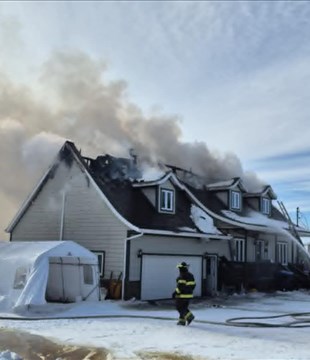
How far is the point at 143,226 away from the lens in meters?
19.2

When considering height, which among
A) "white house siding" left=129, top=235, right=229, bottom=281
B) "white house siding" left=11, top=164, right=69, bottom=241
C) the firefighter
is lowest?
the firefighter

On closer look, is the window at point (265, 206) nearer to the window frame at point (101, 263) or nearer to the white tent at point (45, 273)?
the window frame at point (101, 263)

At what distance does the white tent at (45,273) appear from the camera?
14.8 metres

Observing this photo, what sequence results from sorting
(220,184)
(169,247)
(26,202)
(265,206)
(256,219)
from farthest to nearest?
(265,206), (220,184), (256,219), (26,202), (169,247)

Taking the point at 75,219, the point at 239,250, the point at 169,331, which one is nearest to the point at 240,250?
the point at 239,250

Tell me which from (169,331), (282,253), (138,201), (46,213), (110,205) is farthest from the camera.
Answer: (282,253)

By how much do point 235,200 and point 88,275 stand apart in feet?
40.1

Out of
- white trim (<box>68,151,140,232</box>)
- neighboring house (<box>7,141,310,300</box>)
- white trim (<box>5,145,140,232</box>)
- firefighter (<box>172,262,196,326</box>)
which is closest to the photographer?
firefighter (<box>172,262,196,326</box>)

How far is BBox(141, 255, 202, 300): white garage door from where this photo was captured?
1938cm

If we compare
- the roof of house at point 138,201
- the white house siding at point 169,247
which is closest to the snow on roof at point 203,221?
the roof of house at point 138,201

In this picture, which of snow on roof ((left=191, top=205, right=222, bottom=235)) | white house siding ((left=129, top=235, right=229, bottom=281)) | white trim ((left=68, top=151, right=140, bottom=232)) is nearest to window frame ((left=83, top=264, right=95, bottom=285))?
white house siding ((left=129, top=235, right=229, bottom=281))

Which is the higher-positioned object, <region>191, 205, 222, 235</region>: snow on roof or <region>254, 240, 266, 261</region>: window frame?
<region>191, 205, 222, 235</region>: snow on roof

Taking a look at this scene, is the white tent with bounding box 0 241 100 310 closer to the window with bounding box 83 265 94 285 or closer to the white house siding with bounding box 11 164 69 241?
the window with bounding box 83 265 94 285

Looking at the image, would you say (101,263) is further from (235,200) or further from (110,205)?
(235,200)
